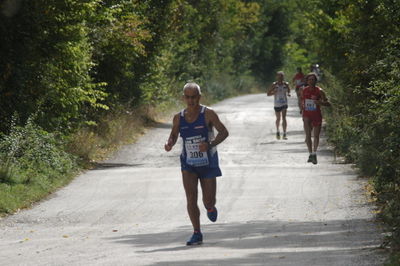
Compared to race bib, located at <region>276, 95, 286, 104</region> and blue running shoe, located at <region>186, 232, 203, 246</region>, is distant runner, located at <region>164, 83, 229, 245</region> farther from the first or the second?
race bib, located at <region>276, 95, 286, 104</region>

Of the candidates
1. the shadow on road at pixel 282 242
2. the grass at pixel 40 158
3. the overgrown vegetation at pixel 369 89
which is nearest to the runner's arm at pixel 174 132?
the shadow on road at pixel 282 242

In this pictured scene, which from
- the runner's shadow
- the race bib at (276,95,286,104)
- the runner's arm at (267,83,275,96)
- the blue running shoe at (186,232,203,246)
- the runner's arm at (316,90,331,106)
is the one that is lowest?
the runner's shadow

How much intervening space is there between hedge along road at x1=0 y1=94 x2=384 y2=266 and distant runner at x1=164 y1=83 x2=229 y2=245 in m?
0.55

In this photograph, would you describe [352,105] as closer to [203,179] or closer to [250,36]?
[203,179]

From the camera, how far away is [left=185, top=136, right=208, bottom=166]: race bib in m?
11.3

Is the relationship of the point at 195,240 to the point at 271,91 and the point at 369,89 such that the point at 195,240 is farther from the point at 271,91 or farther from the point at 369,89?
the point at 271,91

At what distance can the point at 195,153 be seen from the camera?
11.3 m

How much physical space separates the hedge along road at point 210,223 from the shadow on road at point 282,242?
1cm

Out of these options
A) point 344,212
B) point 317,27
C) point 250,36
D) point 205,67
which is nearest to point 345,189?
point 344,212

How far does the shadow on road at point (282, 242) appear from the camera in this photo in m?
9.95

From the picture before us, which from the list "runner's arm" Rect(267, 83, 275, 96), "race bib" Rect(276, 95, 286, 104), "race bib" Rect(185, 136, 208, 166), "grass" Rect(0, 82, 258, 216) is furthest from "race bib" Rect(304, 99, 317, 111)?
"race bib" Rect(185, 136, 208, 166)

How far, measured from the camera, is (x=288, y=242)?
452 inches

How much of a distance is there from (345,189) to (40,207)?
546cm

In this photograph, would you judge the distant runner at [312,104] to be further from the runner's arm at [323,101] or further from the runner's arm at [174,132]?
the runner's arm at [174,132]
